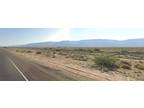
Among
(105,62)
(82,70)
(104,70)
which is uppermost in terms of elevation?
(105,62)

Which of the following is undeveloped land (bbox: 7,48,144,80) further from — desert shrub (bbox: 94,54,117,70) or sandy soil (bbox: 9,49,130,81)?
desert shrub (bbox: 94,54,117,70)

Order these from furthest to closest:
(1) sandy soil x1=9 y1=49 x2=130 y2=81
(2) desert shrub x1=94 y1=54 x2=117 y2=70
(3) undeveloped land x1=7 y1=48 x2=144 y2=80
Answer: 1. (2) desert shrub x1=94 y1=54 x2=117 y2=70
2. (3) undeveloped land x1=7 y1=48 x2=144 y2=80
3. (1) sandy soil x1=9 y1=49 x2=130 y2=81

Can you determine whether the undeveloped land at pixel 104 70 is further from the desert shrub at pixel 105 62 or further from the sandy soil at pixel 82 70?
the desert shrub at pixel 105 62

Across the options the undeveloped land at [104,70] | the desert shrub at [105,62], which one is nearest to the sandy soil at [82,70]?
the undeveloped land at [104,70]

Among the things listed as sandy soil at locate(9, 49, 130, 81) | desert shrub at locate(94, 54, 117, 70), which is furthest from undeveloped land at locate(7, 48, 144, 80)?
desert shrub at locate(94, 54, 117, 70)

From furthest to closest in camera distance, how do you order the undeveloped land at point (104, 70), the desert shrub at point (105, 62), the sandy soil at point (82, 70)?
1. the desert shrub at point (105, 62)
2. the undeveloped land at point (104, 70)
3. the sandy soil at point (82, 70)

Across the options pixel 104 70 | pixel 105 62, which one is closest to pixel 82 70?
pixel 104 70

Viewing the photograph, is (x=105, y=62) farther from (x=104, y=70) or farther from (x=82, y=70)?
(x=82, y=70)
